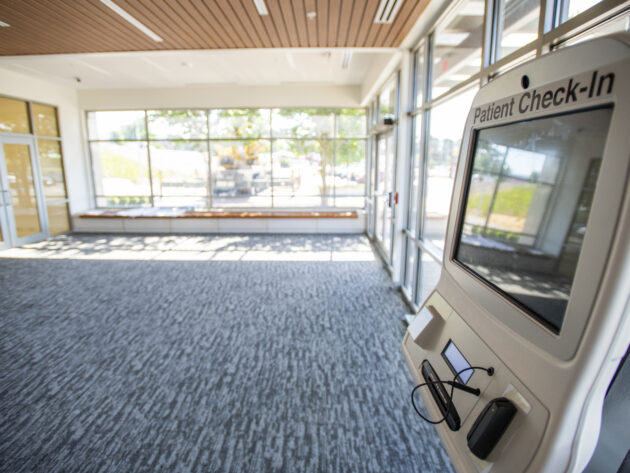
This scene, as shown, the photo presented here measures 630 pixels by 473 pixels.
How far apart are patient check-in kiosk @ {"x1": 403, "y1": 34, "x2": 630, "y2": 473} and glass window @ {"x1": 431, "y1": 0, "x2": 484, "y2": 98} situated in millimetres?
2025

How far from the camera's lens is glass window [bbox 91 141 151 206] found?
9000mm

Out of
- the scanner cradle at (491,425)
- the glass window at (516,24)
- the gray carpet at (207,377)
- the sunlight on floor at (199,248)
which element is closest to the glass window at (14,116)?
the sunlight on floor at (199,248)

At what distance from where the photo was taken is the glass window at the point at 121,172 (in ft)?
29.5

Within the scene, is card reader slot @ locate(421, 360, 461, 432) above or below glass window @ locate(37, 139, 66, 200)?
below

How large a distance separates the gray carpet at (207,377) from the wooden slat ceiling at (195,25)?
3080 millimetres

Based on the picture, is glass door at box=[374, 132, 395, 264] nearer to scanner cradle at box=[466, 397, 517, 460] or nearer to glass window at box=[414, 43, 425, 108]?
glass window at box=[414, 43, 425, 108]

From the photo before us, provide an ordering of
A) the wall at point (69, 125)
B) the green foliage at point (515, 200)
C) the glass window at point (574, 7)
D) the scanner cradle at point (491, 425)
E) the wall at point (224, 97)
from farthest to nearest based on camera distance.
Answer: the wall at point (224, 97) → the wall at point (69, 125) → the glass window at point (574, 7) → the green foliage at point (515, 200) → the scanner cradle at point (491, 425)

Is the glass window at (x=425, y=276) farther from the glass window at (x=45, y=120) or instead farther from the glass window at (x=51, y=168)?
the glass window at (x=45, y=120)

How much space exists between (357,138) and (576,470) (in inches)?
331

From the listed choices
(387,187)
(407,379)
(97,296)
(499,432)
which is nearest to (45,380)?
(97,296)

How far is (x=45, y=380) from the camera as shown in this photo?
2.80 m

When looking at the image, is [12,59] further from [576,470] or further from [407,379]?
[576,470]

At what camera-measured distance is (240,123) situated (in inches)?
341

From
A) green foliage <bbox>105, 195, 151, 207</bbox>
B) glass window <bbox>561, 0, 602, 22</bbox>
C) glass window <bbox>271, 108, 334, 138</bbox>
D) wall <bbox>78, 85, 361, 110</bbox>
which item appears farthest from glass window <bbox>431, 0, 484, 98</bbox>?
green foliage <bbox>105, 195, 151, 207</bbox>
